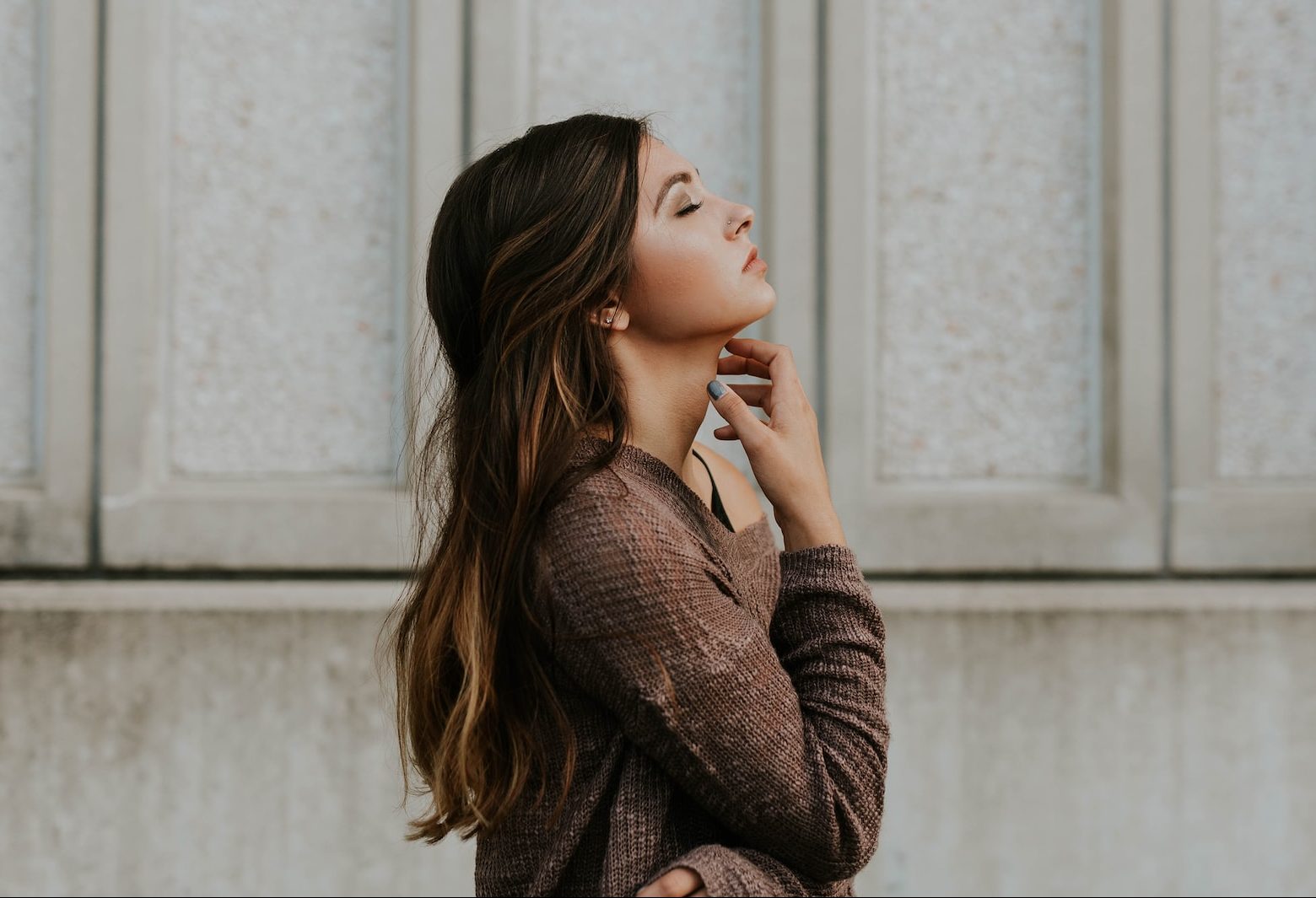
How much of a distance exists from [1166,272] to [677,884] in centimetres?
258

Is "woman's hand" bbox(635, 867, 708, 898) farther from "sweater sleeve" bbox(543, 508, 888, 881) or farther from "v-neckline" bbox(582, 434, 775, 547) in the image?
"v-neckline" bbox(582, 434, 775, 547)

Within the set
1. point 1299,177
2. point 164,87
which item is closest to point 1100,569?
point 1299,177

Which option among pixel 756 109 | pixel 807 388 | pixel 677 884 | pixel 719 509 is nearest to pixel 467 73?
pixel 756 109

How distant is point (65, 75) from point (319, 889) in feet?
8.24

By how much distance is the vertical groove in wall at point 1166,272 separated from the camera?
319cm

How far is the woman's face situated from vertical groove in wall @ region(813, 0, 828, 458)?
147 centimetres

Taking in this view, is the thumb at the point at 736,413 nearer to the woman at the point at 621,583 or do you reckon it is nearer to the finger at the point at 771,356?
the woman at the point at 621,583

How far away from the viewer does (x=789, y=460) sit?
1.66 meters

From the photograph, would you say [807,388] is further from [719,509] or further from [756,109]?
[719,509]

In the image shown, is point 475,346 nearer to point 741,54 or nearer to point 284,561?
point 284,561

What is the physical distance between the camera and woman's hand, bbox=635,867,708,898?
1.45 metres

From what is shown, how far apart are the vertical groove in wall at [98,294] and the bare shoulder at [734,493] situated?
1.96 meters

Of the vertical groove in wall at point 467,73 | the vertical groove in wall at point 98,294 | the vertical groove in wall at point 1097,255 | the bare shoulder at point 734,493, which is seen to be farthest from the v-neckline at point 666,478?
the vertical groove in wall at point 98,294

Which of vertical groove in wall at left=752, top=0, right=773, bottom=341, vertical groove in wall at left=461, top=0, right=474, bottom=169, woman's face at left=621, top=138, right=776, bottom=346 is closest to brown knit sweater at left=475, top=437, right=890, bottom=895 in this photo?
woman's face at left=621, top=138, right=776, bottom=346
